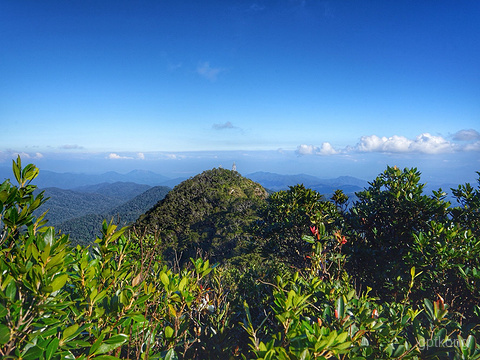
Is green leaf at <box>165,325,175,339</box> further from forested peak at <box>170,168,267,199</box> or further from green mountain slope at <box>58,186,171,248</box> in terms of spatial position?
green mountain slope at <box>58,186,171,248</box>

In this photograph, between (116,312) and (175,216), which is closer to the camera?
(116,312)

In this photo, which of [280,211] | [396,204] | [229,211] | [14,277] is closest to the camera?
[14,277]

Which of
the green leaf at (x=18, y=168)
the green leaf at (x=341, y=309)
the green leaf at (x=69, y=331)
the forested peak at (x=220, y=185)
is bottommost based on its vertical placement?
the forested peak at (x=220, y=185)

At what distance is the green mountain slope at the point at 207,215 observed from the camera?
2922 cm

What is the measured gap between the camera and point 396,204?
20.1 ft

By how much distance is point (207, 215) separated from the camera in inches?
1459

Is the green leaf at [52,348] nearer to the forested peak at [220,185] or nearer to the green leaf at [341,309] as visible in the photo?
the green leaf at [341,309]

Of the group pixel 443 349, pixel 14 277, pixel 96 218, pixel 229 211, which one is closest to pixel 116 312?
pixel 14 277

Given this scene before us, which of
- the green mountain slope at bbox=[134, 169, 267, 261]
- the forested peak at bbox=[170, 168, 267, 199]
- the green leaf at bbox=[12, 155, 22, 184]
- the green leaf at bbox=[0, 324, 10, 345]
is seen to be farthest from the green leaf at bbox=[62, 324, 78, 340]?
the forested peak at bbox=[170, 168, 267, 199]

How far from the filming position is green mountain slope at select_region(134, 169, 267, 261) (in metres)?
29.2

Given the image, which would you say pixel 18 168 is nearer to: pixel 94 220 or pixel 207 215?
pixel 207 215

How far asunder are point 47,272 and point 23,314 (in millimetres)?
306

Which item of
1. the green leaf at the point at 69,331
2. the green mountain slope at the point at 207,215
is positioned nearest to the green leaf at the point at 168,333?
the green leaf at the point at 69,331

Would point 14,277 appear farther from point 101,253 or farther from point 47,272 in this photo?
point 101,253
